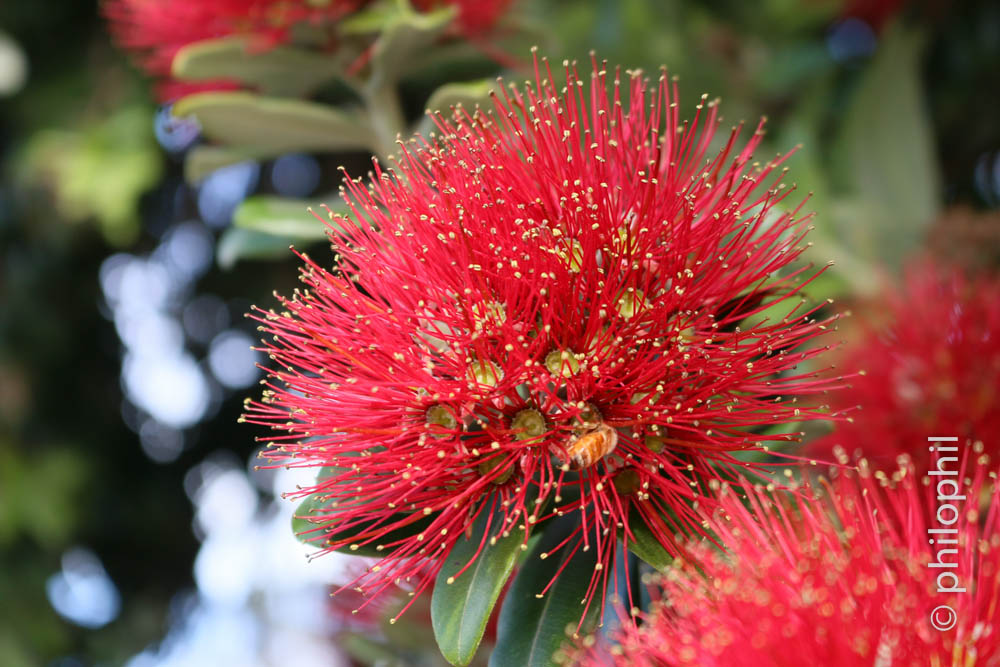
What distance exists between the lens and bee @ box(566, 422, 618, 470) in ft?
1.71

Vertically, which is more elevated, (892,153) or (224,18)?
(224,18)

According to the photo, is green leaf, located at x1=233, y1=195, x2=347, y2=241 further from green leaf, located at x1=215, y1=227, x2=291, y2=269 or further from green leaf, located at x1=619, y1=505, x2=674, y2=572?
green leaf, located at x1=619, y1=505, x2=674, y2=572

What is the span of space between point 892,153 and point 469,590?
1196 mm

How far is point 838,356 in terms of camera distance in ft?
3.33

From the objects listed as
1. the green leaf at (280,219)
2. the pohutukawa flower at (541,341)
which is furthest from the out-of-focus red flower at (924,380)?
the green leaf at (280,219)

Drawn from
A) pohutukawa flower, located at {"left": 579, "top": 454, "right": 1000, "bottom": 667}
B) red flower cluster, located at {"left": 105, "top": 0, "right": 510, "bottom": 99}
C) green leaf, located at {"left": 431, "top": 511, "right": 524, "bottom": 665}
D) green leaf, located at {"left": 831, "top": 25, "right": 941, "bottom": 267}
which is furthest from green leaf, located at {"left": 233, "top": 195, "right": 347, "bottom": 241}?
green leaf, located at {"left": 831, "top": 25, "right": 941, "bottom": 267}

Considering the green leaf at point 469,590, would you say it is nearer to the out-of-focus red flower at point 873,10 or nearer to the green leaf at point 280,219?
the green leaf at point 280,219

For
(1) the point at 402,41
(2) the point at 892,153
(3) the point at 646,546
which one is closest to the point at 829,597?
A: (3) the point at 646,546

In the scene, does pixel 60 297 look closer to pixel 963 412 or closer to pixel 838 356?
pixel 838 356

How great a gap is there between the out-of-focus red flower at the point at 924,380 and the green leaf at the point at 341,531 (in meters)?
0.35

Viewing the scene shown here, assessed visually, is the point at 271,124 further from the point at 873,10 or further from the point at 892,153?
the point at 873,10

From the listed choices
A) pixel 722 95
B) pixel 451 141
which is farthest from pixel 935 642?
pixel 722 95

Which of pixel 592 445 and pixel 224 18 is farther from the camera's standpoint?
pixel 224 18

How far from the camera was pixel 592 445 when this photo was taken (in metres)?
0.53
